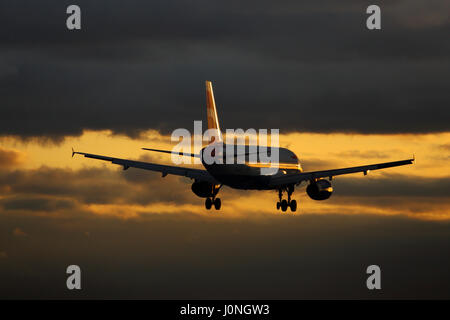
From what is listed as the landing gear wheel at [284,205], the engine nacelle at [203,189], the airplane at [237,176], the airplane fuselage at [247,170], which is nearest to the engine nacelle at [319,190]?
the airplane at [237,176]

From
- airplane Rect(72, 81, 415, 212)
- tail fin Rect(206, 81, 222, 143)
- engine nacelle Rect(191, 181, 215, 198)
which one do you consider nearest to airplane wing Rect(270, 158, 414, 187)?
airplane Rect(72, 81, 415, 212)

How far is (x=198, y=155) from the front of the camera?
58500 mm

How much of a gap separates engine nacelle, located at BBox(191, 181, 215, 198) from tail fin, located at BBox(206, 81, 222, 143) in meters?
5.41

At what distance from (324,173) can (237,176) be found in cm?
899

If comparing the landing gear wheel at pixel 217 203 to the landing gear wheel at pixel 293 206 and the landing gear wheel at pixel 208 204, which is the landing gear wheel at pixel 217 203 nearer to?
the landing gear wheel at pixel 208 204

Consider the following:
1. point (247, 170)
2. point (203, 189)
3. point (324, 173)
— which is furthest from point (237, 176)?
point (324, 173)

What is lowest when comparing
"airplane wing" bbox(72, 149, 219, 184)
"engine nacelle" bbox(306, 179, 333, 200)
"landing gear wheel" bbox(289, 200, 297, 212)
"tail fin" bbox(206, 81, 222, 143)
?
"landing gear wheel" bbox(289, 200, 297, 212)

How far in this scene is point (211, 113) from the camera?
64.7 meters

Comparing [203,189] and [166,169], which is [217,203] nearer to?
[203,189]

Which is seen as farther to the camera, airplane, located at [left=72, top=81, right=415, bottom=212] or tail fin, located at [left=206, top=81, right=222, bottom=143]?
tail fin, located at [left=206, top=81, right=222, bottom=143]

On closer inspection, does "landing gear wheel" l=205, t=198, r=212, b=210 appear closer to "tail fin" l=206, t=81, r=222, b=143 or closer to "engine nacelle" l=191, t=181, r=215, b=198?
"engine nacelle" l=191, t=181, r=215, b=198

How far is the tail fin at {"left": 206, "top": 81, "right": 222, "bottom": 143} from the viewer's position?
63.8 metres
